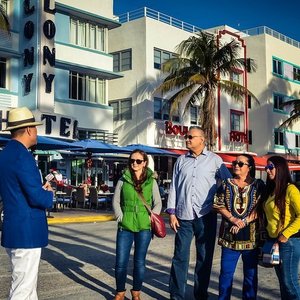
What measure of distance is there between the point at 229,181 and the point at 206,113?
23.6 meters

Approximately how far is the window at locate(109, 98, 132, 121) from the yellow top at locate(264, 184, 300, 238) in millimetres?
25535

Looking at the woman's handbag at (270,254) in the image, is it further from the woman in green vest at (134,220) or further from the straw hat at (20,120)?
the straw hat at (20,120)

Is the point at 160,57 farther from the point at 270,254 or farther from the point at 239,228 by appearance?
the point at 270,254

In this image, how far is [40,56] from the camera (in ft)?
74.1

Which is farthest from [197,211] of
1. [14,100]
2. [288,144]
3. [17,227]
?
Answer: [288,144]

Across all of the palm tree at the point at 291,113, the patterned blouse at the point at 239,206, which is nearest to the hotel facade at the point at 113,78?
the palm tree at the point at 291,113

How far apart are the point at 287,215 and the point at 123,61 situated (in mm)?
27116

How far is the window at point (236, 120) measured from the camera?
37.1m

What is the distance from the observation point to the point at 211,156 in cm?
570

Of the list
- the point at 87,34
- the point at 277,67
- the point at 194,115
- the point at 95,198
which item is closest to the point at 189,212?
the point at 95,198

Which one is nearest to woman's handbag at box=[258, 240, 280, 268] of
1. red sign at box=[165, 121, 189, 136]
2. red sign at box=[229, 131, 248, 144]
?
red sign at box=[165, 121, 189, 136]

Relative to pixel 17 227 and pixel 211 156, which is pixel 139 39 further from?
pixel 17 227

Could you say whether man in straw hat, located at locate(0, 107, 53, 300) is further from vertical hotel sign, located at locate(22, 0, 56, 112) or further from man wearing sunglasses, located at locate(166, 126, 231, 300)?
vertical hotel sign, located at locate(22, 0, 56, 112)

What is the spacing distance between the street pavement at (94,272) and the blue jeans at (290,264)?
4.78ft
